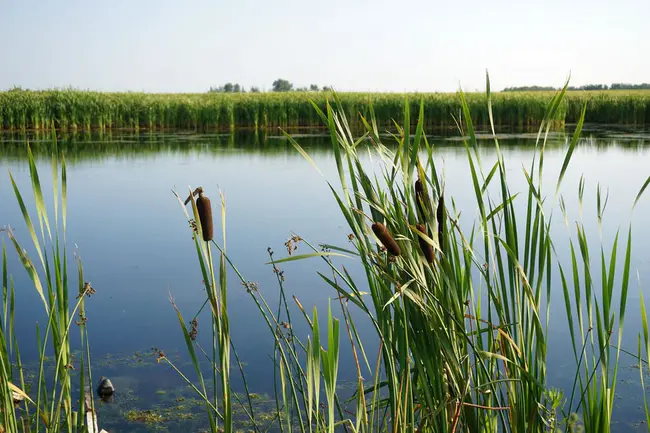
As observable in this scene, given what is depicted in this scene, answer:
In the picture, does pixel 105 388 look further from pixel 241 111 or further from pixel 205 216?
pixel 241 111

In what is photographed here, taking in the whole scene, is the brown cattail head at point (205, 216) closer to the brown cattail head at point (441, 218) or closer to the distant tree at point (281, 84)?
the brown cattail head at point (441, 218)

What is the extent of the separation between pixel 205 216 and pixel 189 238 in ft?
18.9

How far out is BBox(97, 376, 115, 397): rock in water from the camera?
3359 mm

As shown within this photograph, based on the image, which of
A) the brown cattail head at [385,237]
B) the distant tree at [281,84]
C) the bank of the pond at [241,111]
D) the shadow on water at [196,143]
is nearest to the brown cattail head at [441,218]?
the brown cattail head at [385,237]

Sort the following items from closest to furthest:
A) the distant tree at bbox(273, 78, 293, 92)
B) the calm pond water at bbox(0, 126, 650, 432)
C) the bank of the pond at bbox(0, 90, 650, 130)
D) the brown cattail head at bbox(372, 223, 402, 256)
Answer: the brown cattail head at bbox(372, 223, 402, 256)
the calm pond water at bbox(0, 126, 650, 432)
the bank of the pond at bbox(0, 90, 650, 130)
the distant tree at bbox(273, 78, 293, 92)

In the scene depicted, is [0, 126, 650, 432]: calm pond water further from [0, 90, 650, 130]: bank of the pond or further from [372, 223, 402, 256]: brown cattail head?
[0, 90, 650, 130]: bank of the pond

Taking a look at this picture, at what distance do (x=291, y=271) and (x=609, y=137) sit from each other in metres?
13.3

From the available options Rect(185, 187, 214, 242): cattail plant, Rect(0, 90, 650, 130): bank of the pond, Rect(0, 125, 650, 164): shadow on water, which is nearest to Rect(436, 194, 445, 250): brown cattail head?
Rect(185, 187, 214, 242): cattail plant

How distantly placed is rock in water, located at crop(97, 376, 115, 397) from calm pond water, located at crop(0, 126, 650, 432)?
0.06 meters

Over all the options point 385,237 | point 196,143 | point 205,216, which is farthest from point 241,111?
point 385,237

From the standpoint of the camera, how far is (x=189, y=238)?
6.74 meters

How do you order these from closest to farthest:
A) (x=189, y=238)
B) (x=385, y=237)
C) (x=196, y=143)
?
(x=385, y=237)
(x=189, y=238)
(x=196, y=143)

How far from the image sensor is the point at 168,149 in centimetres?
1479

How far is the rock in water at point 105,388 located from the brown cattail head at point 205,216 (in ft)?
8.37
